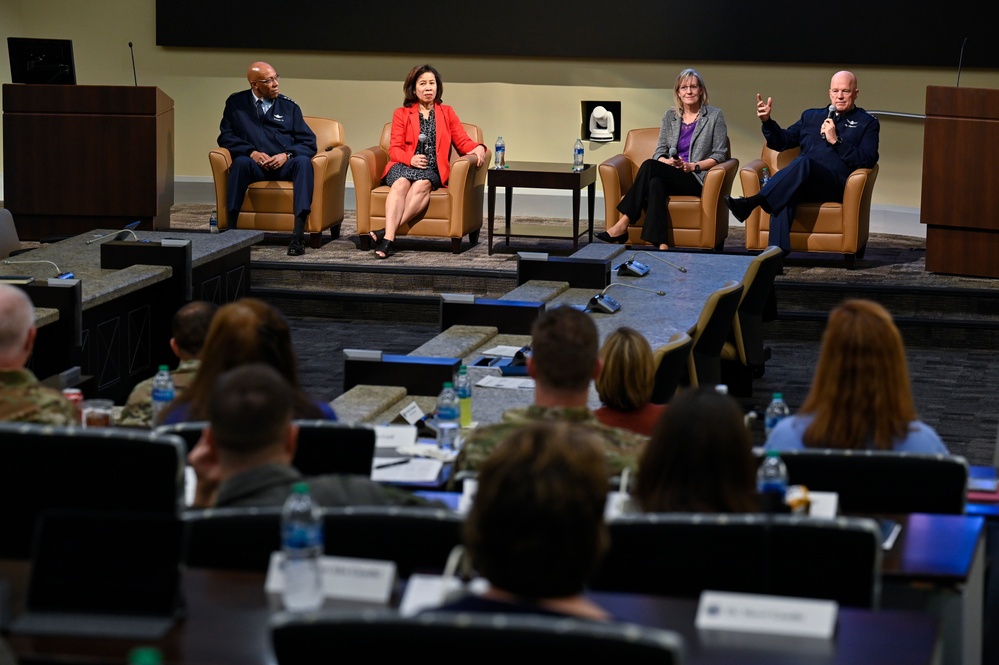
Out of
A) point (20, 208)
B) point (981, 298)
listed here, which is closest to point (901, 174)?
point (981, 298)

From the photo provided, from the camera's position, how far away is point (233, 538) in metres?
2.37

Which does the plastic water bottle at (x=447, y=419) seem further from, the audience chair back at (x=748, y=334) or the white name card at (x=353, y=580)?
the audience chair back at (x=748, y=334)

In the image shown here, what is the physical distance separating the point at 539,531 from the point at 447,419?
7.60ft

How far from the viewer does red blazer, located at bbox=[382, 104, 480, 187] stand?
370 inches

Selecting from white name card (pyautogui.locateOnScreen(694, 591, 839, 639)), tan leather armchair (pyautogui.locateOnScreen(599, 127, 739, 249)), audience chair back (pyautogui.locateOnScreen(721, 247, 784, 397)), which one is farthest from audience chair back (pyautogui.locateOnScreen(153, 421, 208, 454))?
tan leather armchair (pyautogui.locateOnScreen(599, 127, 739, 249))

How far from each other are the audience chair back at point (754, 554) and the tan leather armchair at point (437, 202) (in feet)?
22.7

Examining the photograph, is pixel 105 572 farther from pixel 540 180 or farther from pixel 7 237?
pixel 540 180

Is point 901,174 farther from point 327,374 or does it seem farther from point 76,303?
point 76,303

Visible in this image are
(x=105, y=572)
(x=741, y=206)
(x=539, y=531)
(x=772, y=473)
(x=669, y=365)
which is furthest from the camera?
(x=741, y=206)

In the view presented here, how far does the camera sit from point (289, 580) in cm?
219

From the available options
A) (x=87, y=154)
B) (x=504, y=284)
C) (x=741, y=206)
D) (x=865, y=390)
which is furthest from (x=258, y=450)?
(x=87, y=154)

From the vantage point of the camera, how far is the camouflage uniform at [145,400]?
4043mm

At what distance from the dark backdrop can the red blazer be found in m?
1.49

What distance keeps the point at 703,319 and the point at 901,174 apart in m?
5.23
